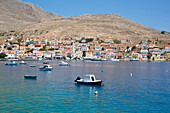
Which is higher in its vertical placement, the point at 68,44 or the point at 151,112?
the point at 68,44

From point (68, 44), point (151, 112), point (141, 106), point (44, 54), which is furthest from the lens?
point (68, 44)

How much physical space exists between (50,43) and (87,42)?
109 ft

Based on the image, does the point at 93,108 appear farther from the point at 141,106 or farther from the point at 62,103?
the point at 141,106

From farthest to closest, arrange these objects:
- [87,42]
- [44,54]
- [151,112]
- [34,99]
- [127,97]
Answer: [87,42] → [44,54] → [127,97] → [34,99] → [151,112]

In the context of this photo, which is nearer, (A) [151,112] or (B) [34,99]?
(A) [151,112]

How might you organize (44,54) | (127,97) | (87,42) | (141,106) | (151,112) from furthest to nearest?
1. (87,42)
2. (44,54)
3. (127,97)
4. (141,106)
5. (151,112)

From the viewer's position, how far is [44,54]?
157 m

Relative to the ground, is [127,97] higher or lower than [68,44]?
lower

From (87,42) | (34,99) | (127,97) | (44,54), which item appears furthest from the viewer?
(87,42)

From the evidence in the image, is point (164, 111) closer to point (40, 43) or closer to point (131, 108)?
point (131, 108)

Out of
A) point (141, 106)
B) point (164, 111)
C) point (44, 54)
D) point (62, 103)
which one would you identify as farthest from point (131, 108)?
point (44, 54)

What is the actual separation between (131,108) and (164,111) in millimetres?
3089

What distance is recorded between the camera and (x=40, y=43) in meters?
188

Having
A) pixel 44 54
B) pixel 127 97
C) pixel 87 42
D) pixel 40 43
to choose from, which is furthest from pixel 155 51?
pixel 127 97
